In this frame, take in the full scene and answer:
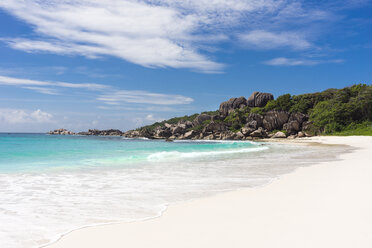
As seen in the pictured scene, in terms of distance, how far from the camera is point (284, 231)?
3.72m

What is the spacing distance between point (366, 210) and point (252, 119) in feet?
237

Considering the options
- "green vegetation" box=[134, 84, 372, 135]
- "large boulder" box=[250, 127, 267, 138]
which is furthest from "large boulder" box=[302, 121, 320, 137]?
"large boulder" box=[250, 127, 267, 138]

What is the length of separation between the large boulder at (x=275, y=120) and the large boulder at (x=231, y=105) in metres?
19.5

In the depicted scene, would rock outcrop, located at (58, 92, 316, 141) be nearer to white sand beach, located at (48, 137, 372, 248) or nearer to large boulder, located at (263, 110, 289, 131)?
large boulder, located at (263, 110, 289, 131)

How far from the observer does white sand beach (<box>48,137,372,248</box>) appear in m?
3.42

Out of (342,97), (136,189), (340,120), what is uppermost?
(342,97)

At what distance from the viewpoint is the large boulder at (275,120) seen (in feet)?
233

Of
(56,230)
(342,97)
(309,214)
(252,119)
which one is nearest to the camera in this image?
(56,230)

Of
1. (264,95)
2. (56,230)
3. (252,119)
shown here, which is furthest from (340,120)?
(56,230)

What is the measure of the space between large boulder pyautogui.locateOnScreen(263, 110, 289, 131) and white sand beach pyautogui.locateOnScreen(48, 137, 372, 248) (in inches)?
2684

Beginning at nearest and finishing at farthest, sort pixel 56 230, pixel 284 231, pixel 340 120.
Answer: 1. pixel 284 231
2. pixel 56 230
3. pixel 340 120

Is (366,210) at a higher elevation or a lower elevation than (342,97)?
lower

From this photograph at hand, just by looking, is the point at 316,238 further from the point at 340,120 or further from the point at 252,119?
the point at 252,119

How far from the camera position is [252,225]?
403 cm
